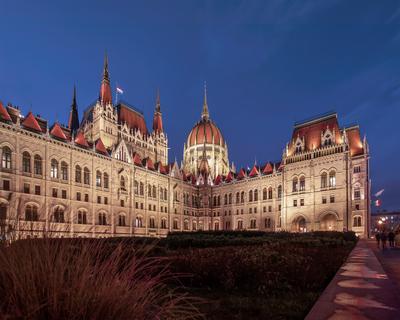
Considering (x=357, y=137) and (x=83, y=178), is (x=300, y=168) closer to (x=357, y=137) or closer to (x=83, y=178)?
(x=357, y=137)

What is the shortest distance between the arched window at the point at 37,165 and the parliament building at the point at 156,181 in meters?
0.15

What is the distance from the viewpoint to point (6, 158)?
37.7 metres

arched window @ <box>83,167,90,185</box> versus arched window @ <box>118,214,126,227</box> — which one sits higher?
arched window @ <box>83,167,90,185</box>

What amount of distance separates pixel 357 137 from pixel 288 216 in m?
21.8

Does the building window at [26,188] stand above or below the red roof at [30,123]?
below

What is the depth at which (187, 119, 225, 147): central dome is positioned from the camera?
9606 cm

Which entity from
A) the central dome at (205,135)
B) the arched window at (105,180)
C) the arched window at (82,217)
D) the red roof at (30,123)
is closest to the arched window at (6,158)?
the red roof at (30,123)

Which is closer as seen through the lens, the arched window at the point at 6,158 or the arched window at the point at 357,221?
the arched window at the point at 6,158

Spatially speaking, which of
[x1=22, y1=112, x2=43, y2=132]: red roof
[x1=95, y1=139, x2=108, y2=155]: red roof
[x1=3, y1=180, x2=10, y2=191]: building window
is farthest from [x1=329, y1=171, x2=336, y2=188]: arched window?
[x1=3, y1=180, x2=10, y2=191]: building window

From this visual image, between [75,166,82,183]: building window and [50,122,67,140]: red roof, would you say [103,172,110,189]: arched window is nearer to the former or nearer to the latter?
[75,166,82,183]: building window

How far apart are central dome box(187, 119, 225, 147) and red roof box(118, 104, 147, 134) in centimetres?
2281

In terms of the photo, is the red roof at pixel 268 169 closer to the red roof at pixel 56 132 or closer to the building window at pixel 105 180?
the building window at pixel 105 180

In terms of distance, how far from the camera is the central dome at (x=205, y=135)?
9606 centimetres

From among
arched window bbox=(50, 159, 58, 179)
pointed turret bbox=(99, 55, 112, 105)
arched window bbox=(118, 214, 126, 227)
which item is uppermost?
pointed turret bbox=(99, 55, 112, 105)
